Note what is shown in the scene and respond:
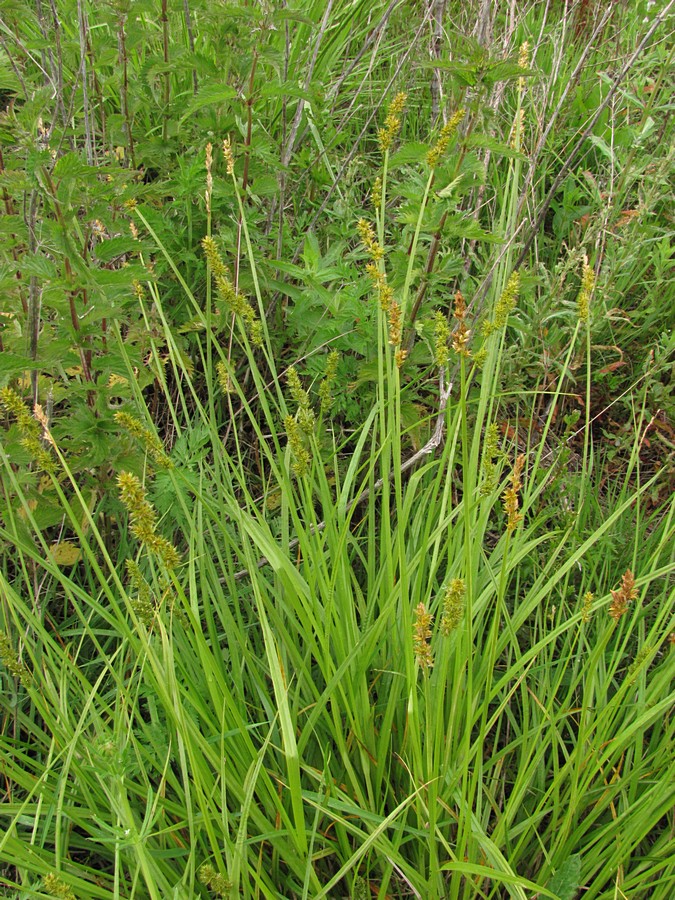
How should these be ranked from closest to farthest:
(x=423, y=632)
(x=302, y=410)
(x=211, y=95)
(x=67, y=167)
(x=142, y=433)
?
1. (x=423, y=632)
2. (x=142, y=433)
3. (x=302, y=410)
4. (x=67, y=167)
5. (x=211, y=95)

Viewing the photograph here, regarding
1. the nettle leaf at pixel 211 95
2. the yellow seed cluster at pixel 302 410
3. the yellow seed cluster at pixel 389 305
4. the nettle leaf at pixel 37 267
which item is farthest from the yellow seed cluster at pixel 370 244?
the nettle leaf at pixel 211 95

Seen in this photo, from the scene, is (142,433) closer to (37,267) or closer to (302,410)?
(302,410)

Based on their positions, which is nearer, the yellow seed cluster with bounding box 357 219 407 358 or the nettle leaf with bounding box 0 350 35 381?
the yellow seed cluster with bounding box 357 219 407 358

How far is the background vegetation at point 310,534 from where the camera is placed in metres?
1.22

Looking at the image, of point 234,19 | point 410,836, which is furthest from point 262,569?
point 234,19

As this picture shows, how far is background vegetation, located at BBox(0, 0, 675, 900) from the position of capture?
1.22 metres

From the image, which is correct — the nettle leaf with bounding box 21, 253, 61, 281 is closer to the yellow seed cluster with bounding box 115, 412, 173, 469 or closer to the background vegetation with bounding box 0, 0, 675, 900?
the background vegetation with bounding box 0, 0, 675, 900

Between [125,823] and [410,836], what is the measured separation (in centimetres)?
51

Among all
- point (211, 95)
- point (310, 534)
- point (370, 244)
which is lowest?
point (310, 534)

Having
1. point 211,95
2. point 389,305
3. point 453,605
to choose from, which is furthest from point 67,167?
point 453,605

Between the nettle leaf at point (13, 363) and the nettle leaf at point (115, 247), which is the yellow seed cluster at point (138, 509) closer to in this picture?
the nettle leaf at point (13, 363)

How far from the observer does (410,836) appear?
1.33m

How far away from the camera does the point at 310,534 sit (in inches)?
63.0

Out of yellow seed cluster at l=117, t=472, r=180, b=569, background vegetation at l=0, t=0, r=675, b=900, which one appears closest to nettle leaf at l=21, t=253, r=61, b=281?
background vegetation at l=0, t=0, r=675, b=900
